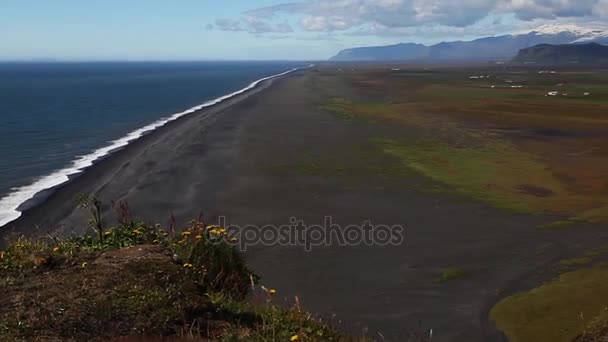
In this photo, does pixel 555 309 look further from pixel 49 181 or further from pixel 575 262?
pixel 49 181

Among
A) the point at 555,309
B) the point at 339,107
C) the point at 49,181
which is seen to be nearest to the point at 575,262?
the point at 555,309

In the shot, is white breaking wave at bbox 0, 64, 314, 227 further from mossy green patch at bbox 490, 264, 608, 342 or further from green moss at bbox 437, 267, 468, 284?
mossy green patch at bbox 490, 264, 608, 342

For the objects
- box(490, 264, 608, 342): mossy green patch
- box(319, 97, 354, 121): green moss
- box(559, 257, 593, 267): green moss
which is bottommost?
box(559, 257, 593, 267): green moss

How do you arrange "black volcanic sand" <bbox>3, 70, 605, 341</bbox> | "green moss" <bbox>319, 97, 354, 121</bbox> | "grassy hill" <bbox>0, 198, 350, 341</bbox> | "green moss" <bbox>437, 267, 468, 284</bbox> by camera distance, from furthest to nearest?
"green moss" <bbox>319, 97, 354, 121</bbox>
"green moss" <bbox>437, 267, 468, 284</bbox>
"black volcanic sand" <bbox>3, 70, 605, 341</bbox>
"grassy hill" <bbox>0, 198, 350, 341</bbox>

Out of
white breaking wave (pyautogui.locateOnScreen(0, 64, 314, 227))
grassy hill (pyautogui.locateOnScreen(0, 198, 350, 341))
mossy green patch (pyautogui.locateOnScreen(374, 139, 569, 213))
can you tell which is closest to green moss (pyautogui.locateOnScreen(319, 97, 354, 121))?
mossy green patch (pyautogui.locateOnScreen(374, 139, 569, 213))

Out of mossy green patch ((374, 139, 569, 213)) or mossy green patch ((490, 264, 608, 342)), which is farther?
mossy green patch ((374, 139, 569, 213))

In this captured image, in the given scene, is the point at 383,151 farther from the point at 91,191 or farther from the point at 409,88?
the point at 409,88

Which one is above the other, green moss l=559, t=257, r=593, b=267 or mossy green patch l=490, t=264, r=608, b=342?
mossy green patch l=490, t=264, r=608, b=342

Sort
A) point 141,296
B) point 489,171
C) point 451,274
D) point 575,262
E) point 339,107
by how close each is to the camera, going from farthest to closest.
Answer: point 339,107 < point 489,171 < point 575,262 < point 451,274 < point 141,296
